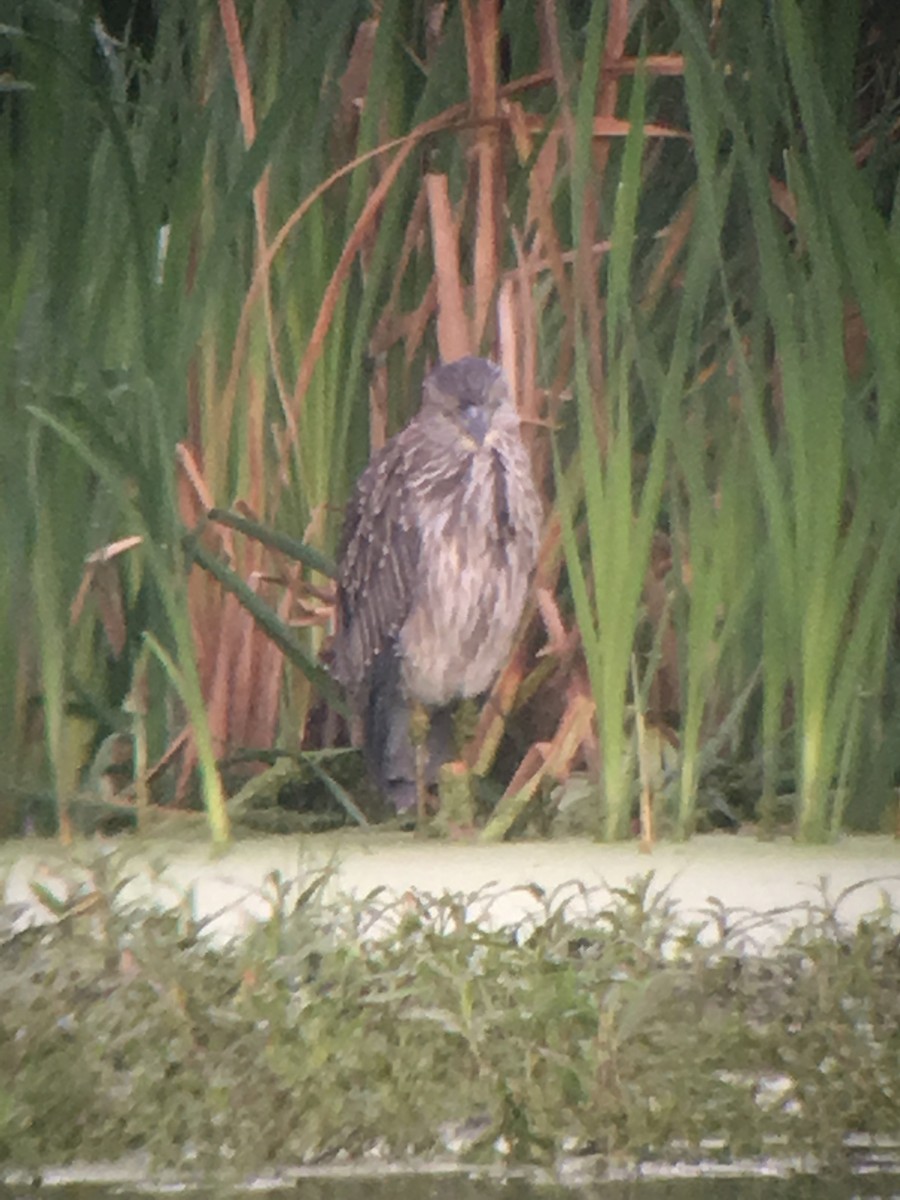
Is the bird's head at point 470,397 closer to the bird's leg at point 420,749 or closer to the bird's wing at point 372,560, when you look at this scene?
the bird's wing at point 372,560

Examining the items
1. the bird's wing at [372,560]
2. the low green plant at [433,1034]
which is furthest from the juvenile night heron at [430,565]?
the low green plant at [433,1034]

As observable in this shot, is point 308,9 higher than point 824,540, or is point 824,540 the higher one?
point 308,9

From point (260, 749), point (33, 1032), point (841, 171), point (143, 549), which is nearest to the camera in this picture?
point (33, 1032)

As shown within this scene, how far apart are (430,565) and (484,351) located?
353mm

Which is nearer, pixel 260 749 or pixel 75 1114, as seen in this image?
pixel 75 1114

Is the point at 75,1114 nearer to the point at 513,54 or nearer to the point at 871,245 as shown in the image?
the point at 871,245

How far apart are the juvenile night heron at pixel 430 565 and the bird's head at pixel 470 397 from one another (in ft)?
0.04

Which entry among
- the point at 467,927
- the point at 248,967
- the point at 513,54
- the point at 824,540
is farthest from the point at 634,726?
the point at 513,54

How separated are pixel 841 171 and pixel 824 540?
1.58ft

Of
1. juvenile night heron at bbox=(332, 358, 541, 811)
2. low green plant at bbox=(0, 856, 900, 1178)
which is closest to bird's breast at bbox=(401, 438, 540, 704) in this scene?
juvenile night heron at bbox=(332, 358, 541, 811)

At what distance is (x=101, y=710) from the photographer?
2873 millimetres

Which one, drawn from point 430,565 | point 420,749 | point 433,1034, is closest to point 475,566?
point 430,565

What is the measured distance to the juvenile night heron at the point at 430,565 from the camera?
3.11m

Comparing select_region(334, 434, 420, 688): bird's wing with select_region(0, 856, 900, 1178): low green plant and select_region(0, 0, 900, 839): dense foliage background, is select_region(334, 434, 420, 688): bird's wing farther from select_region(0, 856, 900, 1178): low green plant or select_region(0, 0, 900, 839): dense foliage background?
select_region(0, 856, 900, 1178): low green plant
